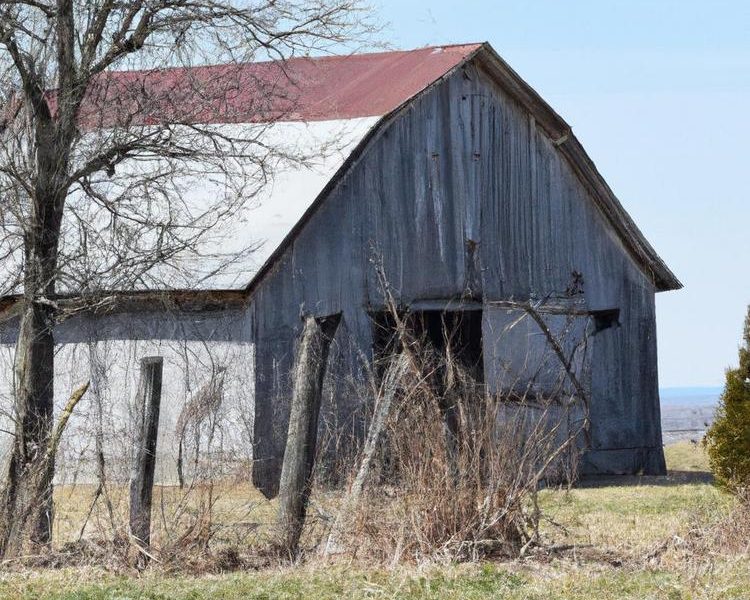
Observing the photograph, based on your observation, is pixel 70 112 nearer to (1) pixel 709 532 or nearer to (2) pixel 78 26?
(2) pixel 78 26

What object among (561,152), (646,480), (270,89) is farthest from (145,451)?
(561,152)

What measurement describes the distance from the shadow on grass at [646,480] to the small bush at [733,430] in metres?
4.33

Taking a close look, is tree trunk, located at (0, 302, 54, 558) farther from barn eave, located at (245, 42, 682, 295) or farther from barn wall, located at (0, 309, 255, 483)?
barn eave, located at (245, 42, 682, 295)

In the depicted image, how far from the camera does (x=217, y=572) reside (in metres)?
9.72

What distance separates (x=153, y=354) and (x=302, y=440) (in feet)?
22.6

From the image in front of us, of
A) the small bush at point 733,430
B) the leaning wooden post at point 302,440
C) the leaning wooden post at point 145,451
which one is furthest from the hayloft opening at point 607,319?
the leaning wooden post at point 145,451

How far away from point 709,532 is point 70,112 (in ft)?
22.3

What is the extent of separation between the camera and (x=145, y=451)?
10242 mm

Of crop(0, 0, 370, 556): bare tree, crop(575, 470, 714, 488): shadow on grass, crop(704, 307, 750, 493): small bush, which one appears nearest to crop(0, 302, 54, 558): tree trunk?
crop(0, 0, 370, 556): bare tree

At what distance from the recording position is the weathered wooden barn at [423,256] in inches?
670

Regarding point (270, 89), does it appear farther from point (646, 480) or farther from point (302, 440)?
point (646, 480)

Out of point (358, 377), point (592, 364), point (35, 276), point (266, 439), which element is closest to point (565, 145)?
point (592, 364)

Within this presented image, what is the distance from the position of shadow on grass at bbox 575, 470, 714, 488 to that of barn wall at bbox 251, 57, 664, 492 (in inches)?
18.0

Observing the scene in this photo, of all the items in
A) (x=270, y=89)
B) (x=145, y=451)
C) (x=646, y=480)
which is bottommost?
(x=646, y=480)
